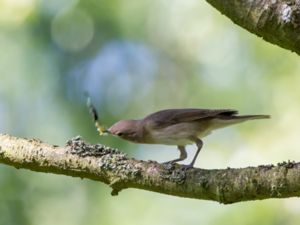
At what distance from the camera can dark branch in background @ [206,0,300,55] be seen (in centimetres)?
157

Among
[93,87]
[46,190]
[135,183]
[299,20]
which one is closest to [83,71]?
[93,87]

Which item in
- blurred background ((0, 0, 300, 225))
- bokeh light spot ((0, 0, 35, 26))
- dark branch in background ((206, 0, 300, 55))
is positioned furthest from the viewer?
bokeh light spot ((0, 0, 35, 26))

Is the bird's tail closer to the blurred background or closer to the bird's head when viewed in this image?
the bird's head

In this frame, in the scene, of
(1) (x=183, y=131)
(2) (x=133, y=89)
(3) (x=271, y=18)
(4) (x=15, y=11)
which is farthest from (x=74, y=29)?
(3) (x=271, y=18)

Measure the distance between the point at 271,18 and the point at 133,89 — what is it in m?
3.55

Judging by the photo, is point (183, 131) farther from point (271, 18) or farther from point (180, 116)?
point (271, 18)

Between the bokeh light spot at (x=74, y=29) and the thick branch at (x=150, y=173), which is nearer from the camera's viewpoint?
the thick branch at (x=150, y=173)

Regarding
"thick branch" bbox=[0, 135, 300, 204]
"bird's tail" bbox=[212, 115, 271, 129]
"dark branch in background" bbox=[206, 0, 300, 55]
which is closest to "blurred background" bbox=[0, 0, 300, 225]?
"bird's tail" bbox=[212, 115, 271, 129]

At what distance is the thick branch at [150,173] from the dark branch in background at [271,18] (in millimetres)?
277

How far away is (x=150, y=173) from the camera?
6.19 ft

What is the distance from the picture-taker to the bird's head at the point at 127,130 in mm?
2229

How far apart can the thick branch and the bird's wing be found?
15.3 inches

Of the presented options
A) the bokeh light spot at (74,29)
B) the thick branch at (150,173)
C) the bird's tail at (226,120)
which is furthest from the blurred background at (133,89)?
the thick branch at (150,173)

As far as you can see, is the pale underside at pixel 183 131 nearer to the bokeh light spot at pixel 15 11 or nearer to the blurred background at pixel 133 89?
the blurred background at pixel 133 89
